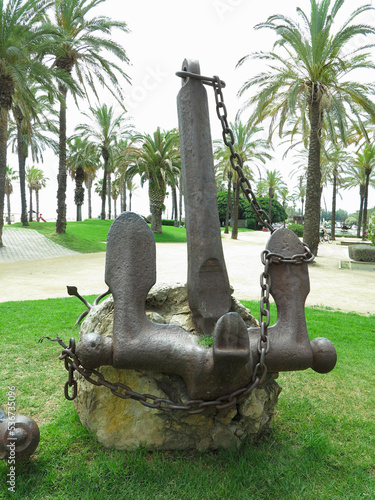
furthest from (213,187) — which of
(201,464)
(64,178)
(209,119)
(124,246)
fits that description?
(64,178)

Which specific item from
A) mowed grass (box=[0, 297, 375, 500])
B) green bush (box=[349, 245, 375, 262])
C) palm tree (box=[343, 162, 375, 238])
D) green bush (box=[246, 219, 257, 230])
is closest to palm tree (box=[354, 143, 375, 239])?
palm tree (box=[343, 162, 375, 238])

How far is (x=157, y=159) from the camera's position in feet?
79.1

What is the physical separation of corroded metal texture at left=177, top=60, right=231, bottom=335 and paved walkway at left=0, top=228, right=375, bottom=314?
10.1ft

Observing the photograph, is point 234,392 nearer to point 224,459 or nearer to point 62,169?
point 224,459

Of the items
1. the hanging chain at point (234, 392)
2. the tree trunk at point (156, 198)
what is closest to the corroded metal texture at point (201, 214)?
the hanging chain at point (234, 392)

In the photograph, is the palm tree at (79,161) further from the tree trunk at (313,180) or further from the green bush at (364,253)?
the green bush at (364,253)

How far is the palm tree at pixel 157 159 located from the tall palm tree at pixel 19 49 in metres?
9.59

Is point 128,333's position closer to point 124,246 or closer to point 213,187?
point 124,246

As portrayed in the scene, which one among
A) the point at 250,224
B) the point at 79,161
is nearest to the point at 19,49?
the point at 79,161

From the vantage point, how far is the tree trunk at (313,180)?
14211 millimetres

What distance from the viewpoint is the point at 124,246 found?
7.43ft

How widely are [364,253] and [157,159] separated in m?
14.5

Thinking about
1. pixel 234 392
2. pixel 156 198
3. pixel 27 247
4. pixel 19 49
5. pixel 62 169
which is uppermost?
pixel 19 49

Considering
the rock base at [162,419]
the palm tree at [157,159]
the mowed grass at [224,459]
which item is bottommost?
the mowed grass at [224,459]
